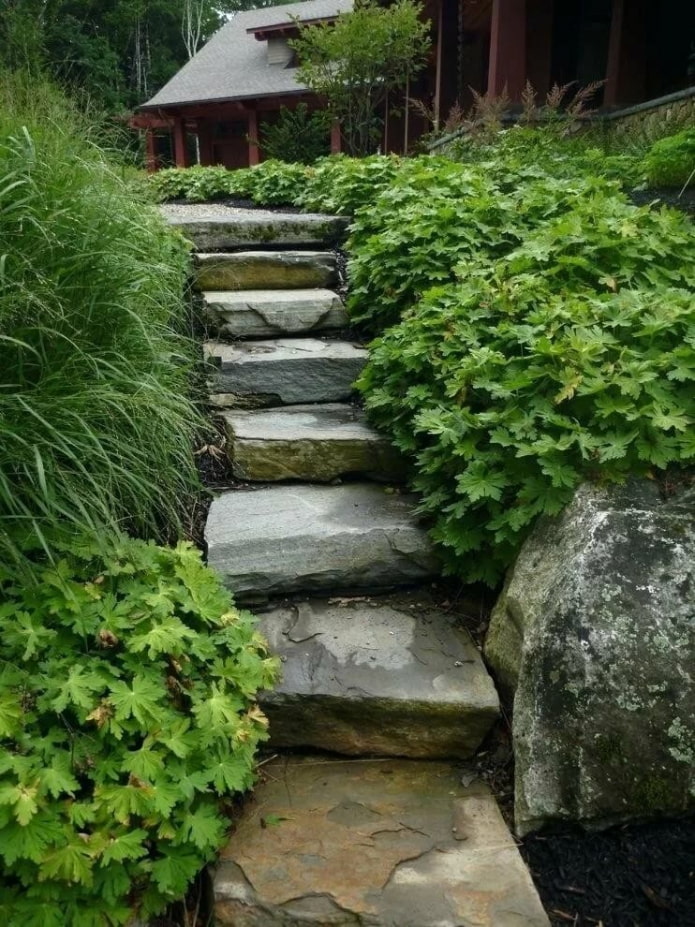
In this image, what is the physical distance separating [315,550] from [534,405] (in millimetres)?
879

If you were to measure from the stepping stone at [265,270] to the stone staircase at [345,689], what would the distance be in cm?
92

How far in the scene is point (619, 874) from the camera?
1.81 m

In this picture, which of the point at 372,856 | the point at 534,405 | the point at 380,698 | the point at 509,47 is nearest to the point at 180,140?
the point at 509,47

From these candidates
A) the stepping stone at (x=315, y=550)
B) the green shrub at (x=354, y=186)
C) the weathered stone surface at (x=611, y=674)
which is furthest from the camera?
the green shrub at (x=354, y=186)

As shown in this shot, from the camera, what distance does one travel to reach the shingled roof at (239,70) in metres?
20.1

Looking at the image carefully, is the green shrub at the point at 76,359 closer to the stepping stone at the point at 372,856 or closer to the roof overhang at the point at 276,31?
the stepping stone at the point at 372,856

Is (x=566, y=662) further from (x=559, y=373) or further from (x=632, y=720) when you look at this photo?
(x=559, y=373)

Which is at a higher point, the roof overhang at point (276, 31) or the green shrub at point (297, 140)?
the roof overhang at point (276, 31)

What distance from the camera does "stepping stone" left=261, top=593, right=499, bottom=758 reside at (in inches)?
82.4

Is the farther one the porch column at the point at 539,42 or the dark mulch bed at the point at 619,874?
the porch column at the point at 539,42

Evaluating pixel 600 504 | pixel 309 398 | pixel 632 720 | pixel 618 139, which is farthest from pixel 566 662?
pixel 618 139

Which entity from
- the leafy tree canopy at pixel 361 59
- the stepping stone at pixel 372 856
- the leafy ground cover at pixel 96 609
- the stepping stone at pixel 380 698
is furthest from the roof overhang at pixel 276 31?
the stepping stone at pixel 372 856

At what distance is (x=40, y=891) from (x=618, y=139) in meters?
7.43

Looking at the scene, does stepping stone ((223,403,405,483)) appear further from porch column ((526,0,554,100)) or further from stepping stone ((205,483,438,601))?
porch column ((526,0,554,100))
